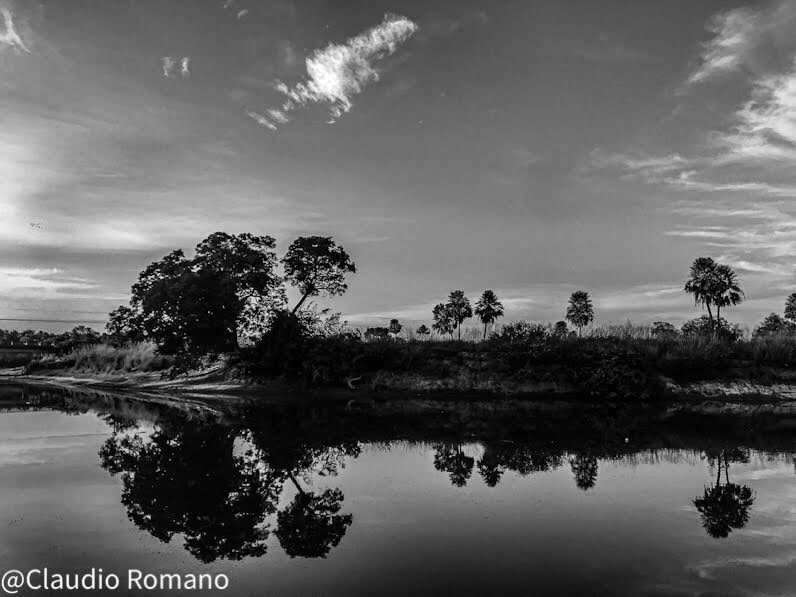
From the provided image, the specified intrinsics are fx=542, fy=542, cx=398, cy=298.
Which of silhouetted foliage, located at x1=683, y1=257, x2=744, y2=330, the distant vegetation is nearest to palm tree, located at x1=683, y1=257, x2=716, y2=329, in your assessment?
silhouetted foliage, located at x1=683, y1=257, x2=744, y2=330

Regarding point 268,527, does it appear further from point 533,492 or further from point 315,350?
point 315,350

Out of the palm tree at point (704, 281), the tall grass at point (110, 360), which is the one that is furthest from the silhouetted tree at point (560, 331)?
the palm tree at point (704, 281)

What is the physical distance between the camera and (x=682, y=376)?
31.2 metres

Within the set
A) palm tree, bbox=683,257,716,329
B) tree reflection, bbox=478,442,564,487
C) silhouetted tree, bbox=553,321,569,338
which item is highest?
palm tree, bbox=683,257,716,329

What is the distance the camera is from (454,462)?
44.9ft

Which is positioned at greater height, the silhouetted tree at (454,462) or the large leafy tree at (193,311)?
the large leafy tree at (193,311)

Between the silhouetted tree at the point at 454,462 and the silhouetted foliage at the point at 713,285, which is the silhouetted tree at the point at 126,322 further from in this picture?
the silhouetted foliage at the point at 713,285

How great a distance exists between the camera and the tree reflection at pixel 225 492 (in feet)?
26.3

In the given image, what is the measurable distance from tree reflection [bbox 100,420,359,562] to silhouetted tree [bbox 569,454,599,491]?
514 centimetres

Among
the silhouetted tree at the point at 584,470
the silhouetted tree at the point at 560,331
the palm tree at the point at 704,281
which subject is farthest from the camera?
the palm tree at the point at 704,281

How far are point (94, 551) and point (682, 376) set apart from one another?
31471 millimetres

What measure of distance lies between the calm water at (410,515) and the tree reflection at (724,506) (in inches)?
1.9

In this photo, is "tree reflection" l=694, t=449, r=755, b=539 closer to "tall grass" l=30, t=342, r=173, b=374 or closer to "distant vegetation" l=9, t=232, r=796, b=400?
"distant vegetation" l=9, t=232, r=796, b=400

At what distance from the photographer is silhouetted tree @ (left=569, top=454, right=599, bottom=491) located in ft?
37.6
